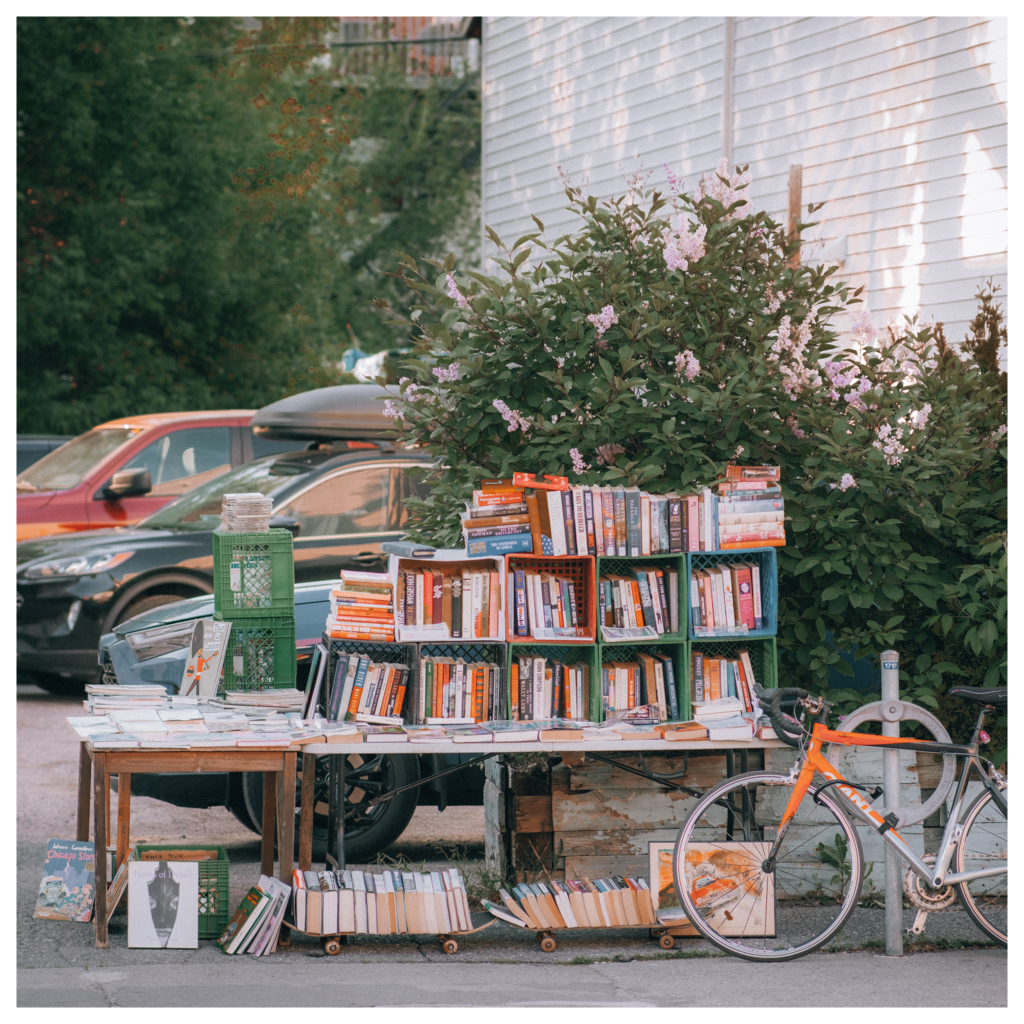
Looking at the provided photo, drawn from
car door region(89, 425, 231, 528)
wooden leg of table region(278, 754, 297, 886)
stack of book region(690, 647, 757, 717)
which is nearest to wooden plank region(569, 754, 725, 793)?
stack of book region(690, 647, 757, 717)

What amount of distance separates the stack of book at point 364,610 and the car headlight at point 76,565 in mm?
5407

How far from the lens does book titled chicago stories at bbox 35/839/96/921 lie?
5.86 metres

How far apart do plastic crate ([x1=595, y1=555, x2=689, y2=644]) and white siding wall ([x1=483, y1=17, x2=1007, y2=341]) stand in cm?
257

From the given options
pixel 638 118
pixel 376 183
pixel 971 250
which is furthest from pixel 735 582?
pixel 376 183

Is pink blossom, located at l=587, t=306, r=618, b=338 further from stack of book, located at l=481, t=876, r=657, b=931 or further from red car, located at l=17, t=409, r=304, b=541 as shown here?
red car, located at l=17, t=409, r=304, b=541

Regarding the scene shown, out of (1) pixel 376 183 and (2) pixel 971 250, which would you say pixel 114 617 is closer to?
(2) pixel 971 250

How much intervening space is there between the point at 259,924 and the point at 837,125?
7569 millimetres

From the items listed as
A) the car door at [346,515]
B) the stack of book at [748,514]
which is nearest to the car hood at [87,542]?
the car door at [346,515]

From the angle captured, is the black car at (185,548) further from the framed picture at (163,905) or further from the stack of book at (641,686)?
the framed picture at (163,905)

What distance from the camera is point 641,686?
6.21 meters

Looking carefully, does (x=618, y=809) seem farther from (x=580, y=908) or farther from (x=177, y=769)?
(x=177, y=769)

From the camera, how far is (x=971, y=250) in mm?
9180

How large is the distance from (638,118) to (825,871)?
333 inches

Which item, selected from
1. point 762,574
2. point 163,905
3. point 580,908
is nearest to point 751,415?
point 762,574
